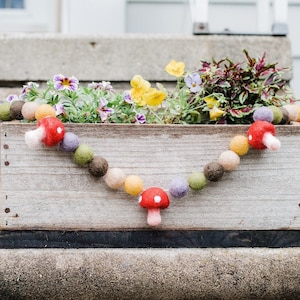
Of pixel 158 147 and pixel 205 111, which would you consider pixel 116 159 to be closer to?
pixel 158 147

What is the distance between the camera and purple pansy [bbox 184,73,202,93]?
111cm

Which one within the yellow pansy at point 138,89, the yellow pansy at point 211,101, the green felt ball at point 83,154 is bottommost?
the green felt ball at point 83,154

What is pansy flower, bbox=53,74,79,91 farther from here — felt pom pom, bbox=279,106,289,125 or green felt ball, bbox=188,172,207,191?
felt pom pom, bbox=279,106,289,125

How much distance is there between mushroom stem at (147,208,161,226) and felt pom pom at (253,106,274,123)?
24 cm

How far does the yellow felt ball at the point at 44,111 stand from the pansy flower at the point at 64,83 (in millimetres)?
62

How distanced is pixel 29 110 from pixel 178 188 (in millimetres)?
299

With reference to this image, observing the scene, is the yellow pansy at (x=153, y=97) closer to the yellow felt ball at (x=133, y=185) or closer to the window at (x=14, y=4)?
the yellow felt ball at (x=133, y=185)

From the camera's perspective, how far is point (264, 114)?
1.03 m

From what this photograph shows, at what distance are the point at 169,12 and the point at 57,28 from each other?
448 mm

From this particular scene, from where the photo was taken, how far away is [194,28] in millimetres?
1803

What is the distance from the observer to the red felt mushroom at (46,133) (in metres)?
0.96

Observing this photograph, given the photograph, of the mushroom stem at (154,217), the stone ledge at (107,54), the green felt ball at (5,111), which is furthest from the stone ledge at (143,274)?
the stone ledge at (107,54)

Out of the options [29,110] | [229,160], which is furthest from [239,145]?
[29,110]

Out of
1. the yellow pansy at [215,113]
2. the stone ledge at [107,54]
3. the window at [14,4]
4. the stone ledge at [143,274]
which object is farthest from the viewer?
the window at [14,4]
